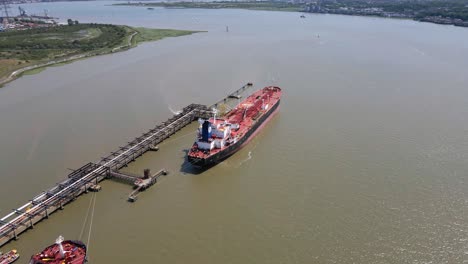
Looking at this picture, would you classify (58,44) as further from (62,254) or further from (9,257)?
(62,254)

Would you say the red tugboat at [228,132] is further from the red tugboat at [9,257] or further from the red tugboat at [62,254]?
the red tugboat at [9,257]

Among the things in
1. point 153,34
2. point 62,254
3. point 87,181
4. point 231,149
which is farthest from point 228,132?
point 153,34

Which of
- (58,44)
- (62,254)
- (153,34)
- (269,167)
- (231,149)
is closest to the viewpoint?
(62,254)

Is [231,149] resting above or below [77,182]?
above

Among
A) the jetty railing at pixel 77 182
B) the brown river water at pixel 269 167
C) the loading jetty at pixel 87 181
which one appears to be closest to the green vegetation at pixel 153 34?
the brown river water at pixel 269 167

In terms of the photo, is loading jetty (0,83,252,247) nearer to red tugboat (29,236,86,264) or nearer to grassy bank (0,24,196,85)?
red tugboat (29,236,86,264)

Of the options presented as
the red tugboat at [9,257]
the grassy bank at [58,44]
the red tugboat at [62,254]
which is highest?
the grassy bank at [58,44]

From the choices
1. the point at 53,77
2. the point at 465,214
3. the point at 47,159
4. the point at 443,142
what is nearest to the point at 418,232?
the point at 465,214
